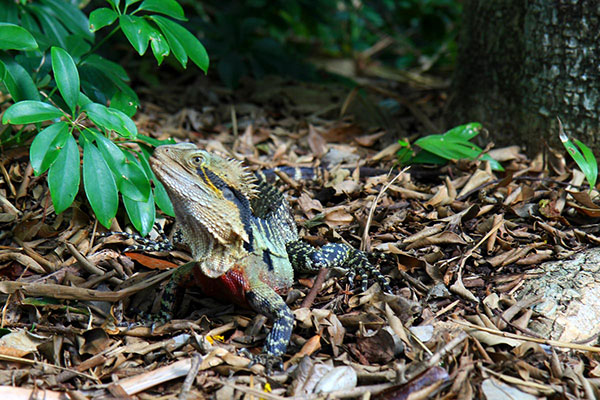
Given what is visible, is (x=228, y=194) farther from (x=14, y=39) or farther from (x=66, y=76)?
(x=14, y=39)

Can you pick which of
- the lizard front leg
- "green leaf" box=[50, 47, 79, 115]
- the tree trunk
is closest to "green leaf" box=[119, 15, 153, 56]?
"green leaf" box=[50, 47, 79, 115]

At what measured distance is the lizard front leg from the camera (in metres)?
3.24

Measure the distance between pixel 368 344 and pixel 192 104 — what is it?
4.24 metres

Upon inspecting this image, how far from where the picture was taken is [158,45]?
374cm

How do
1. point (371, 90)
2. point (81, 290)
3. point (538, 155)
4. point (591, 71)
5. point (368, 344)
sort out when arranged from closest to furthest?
point (368, 344)
point (81, 290)
point (591, 71)
point (538, 155)
point (371, 90)

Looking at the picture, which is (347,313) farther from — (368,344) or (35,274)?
(35,274)

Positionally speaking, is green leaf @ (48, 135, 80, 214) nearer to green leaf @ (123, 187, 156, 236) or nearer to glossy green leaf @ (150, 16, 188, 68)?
green leaf @ (123, 187, 156, 236)

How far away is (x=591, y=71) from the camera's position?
4812 mm

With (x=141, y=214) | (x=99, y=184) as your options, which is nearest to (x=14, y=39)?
(x=99, y=184)

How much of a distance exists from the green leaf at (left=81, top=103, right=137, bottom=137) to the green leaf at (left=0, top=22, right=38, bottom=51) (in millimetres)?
568

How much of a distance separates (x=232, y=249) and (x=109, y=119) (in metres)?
1.04

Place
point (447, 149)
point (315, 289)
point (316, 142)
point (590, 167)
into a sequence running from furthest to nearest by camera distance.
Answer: point (316, 142), point (447, 149), point (590, 167), point (315, 289)

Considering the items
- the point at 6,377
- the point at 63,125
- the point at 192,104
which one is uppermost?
the point at 63,125

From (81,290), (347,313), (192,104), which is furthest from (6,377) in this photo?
(192,104)
